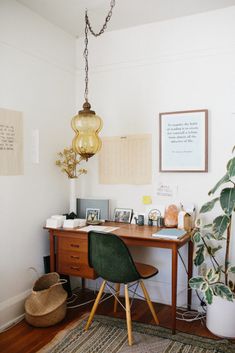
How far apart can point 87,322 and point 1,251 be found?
0.88 metres

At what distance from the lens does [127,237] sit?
2676 millimetres

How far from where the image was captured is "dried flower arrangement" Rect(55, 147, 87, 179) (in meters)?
3.22

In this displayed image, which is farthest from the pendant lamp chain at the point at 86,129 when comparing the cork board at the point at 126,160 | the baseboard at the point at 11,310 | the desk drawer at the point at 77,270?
the baseboard at the point at 11,310

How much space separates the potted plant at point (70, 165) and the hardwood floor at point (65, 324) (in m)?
0.94

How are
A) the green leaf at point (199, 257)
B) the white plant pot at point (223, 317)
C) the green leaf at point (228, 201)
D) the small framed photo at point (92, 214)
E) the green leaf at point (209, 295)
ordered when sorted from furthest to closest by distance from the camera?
the small framed photo at point (92, 214) < the green leaf at point (199, 257) < the white plant pot at point (223, 317) < the green leaf at point (209, 295) < the green leaf at point (228, 201)

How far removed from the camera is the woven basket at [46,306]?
104 inches

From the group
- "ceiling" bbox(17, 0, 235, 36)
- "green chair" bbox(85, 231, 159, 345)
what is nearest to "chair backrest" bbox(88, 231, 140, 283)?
"green chair" bbox(85, 231, 159, 345)

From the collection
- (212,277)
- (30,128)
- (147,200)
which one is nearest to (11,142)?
(30,128)

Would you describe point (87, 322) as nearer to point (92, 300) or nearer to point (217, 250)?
point (92, 300)

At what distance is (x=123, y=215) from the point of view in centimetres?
328

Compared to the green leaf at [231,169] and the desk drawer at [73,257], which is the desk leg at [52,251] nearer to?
the desk drawer at [73,257]

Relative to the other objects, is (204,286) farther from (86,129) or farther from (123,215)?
(86,129)

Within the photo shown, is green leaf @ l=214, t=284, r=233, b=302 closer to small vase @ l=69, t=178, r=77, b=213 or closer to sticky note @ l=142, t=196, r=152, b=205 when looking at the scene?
sticky note @ l=142, t=196, r=152, b=205

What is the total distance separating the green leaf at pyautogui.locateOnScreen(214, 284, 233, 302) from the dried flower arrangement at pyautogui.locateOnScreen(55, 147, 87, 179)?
160 cm
